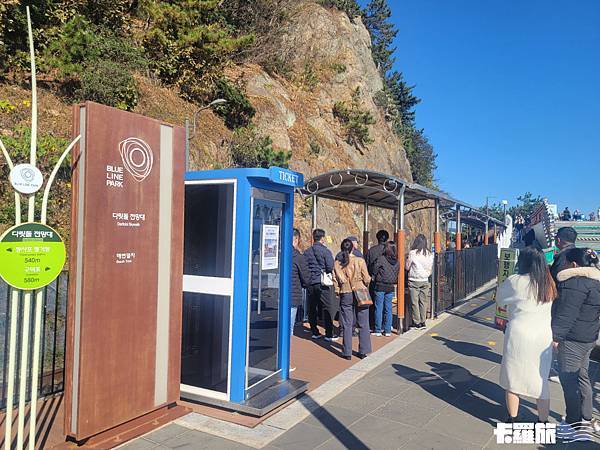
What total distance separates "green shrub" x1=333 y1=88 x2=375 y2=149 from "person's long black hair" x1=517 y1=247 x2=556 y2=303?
27.9 metres

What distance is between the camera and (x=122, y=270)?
3.79 metres

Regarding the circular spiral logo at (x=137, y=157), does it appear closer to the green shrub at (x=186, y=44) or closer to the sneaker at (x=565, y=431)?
the sneaker at (x=565, y=431)

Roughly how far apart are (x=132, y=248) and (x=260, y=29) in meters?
27.1

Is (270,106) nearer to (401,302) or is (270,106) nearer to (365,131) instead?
(365,131)

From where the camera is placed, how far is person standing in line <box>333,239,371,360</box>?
6.47 metres

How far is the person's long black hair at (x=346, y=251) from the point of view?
6.57 m

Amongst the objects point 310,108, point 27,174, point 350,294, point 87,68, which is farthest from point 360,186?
point 310,108

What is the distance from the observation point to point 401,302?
319 inches

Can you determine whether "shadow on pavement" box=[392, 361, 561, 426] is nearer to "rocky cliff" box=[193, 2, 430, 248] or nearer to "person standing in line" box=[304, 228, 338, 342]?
"person standing in line" box=[304, 228, 338, 342]

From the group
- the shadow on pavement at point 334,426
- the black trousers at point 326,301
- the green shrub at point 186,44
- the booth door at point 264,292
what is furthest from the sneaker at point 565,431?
the green shrub at point 186,44

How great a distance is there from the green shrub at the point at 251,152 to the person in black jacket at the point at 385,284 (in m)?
13.6

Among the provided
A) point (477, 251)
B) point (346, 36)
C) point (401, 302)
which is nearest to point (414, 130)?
point (346, 36)

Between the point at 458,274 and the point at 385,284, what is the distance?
424cm

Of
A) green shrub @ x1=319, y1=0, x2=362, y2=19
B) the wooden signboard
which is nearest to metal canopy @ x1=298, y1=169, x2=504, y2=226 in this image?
the wooden signboard
